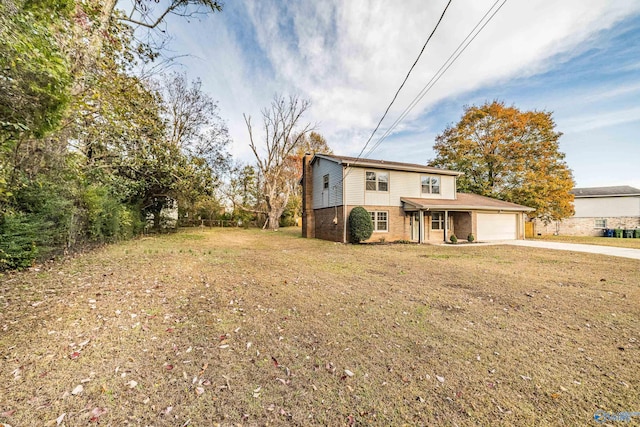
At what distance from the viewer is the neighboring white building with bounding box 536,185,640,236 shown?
24.6m

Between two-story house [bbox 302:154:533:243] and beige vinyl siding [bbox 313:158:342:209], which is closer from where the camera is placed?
two-story house [bbox 302:154:533:243]

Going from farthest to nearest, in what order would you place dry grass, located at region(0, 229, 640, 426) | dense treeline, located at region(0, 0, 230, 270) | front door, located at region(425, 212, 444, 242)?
front door, located at region(425, 212, 444, 242)
dense treeline, located at region(0, 0, 230, 270)
dry grass, located at region(0, 229, 640, 426)

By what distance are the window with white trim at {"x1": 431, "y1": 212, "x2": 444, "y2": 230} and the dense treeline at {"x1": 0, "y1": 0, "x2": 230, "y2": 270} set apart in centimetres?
1621

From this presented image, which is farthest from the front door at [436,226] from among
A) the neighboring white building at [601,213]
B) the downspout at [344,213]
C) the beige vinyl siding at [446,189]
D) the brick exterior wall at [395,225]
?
the neighboring white building at [601,213]

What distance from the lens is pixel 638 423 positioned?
1.96m

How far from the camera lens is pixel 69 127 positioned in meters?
6.31

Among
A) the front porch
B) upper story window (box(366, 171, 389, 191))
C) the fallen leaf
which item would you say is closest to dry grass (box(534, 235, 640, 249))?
the front porch

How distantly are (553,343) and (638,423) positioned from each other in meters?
1.41

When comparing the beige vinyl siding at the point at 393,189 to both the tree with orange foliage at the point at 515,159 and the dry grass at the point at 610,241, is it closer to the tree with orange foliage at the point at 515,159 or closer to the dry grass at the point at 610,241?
the tree with orange foliage at the point at 515,159

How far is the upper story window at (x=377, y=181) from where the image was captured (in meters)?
15.5

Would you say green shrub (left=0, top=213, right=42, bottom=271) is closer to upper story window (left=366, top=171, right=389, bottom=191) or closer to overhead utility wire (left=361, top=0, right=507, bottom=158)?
overhead utility wire (left=361, top=0, right=507, bottom=158)

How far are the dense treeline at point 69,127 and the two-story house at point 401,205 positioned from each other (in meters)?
9.40

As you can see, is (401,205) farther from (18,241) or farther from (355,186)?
(18,241)

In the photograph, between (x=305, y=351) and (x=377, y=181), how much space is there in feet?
45.5
